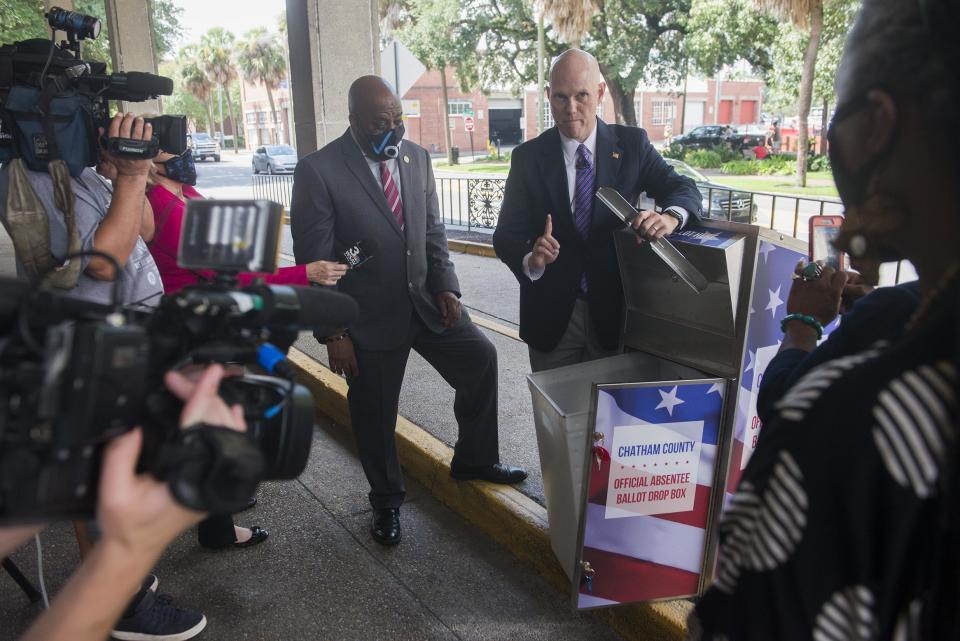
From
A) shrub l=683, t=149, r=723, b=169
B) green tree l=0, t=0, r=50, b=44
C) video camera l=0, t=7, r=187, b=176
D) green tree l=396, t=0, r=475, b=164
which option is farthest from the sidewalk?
shrub l=683, t=149, r=723, b=169

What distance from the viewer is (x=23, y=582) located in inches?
119

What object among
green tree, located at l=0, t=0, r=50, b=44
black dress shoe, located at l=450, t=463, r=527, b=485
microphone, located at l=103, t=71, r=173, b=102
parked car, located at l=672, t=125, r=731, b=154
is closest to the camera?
microphone, located at l=103, t=71, r=173, b=102

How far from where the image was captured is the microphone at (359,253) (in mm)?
3318

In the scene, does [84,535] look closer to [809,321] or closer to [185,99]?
[809,321]

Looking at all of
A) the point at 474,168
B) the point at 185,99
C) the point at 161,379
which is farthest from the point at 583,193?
the point at 185,99

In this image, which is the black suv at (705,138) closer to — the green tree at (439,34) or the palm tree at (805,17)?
the green tree at (439,34)

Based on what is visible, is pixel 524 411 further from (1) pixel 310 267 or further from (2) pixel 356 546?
(1) pixel 310 267

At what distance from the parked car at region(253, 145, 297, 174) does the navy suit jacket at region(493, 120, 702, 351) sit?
1272 inches

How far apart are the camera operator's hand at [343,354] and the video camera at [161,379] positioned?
202 centimetres

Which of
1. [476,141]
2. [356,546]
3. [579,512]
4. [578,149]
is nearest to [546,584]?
[579,512]

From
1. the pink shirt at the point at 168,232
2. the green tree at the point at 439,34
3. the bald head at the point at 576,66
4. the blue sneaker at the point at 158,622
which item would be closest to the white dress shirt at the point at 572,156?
the bald head at the point at 576,66

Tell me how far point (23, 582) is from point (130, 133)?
6.36ft

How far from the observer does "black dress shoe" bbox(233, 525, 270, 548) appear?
3.57 metres

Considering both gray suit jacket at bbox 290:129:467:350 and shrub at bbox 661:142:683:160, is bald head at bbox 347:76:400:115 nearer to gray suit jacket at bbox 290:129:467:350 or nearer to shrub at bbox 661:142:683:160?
gray suit jacket at bbox 290:129:467:350
